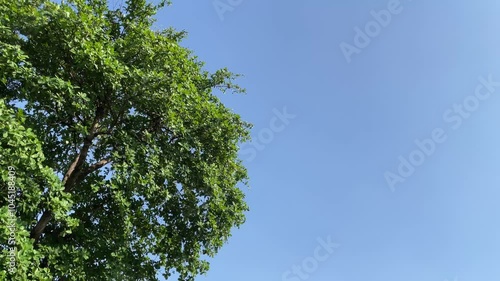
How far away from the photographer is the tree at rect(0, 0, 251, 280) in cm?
1066

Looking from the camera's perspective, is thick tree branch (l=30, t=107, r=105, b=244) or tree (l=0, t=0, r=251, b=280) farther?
thick tree branch (l=30, t=107, r=105, b=244)

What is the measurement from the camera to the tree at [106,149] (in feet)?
35.0

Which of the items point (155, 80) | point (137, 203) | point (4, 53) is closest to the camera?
point (4, 53)

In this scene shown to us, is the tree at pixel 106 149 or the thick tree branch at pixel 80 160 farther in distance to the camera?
the thick tree branch at pixel 80 160

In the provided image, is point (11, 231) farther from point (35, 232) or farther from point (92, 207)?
point (92, 207)

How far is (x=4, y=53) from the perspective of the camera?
10602 millimetres

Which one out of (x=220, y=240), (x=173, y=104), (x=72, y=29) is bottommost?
(x=220, y=240)

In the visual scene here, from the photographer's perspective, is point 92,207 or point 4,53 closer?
point 4,53

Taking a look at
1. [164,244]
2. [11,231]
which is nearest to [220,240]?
[164,244]

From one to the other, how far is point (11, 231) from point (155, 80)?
601 centimetres

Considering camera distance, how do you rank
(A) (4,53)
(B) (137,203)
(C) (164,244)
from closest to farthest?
(A) (4,53), (B) (137,203), (C) (164,244)

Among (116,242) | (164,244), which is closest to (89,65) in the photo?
(116,242)

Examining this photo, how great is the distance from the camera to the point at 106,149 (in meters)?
14.7

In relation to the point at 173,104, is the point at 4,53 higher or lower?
higher
